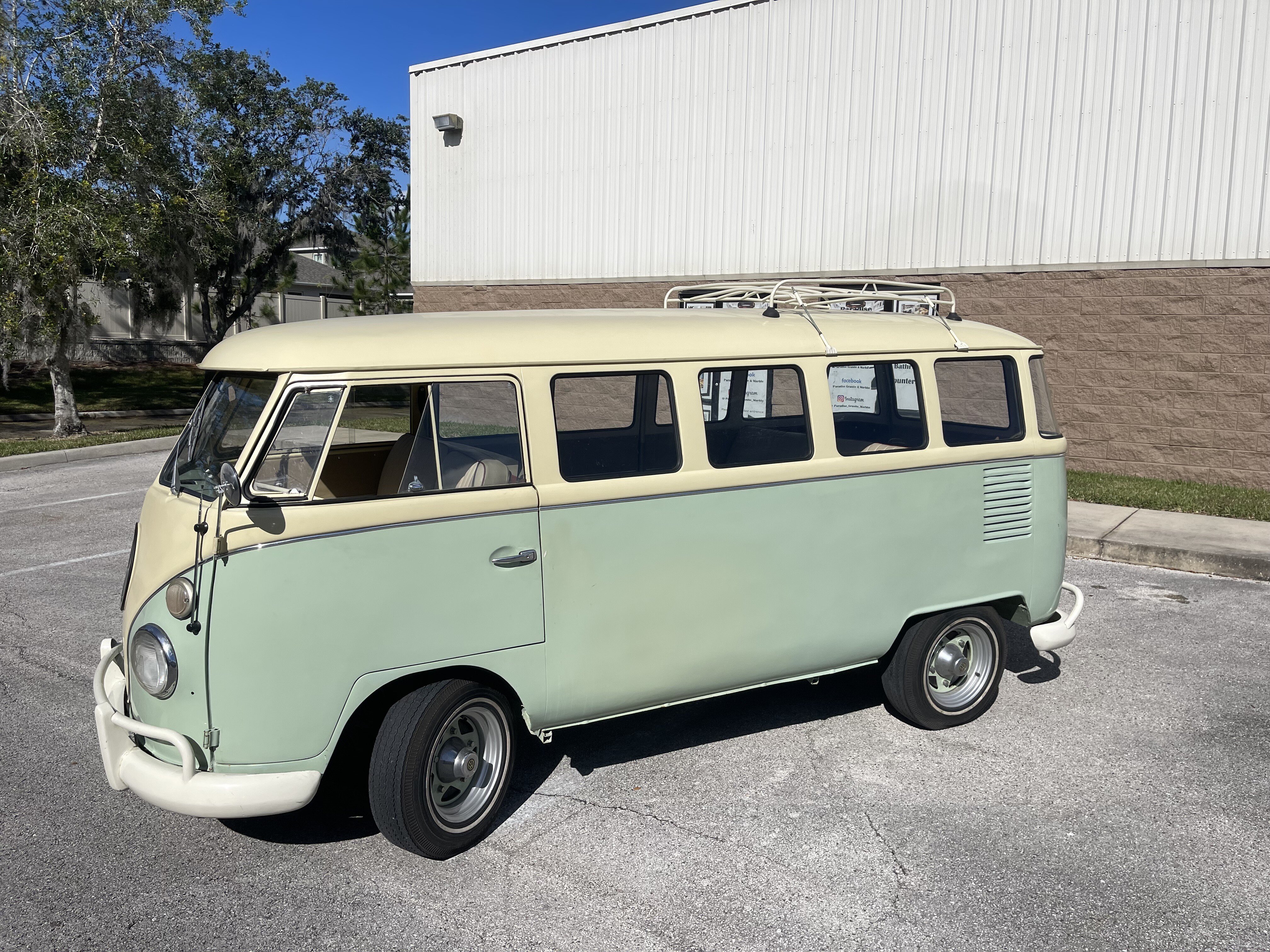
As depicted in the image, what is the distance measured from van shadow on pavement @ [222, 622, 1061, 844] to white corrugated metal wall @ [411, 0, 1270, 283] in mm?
7567

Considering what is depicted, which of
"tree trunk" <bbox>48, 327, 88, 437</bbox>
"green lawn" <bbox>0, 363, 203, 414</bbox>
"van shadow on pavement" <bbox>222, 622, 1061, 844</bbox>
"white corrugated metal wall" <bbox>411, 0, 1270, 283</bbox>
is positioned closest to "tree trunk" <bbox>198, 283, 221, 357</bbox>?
"green lawn" <bbox>0, 363, 203, 414</bbox>

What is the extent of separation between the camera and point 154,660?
3861mm

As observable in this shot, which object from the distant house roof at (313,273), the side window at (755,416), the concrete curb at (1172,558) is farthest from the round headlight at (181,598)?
the distant house roof at (313,273)

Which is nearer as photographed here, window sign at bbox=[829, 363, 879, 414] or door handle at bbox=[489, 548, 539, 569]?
door handle at bbox=[489, 548, 539, 569]

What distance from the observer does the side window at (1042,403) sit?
571 cm

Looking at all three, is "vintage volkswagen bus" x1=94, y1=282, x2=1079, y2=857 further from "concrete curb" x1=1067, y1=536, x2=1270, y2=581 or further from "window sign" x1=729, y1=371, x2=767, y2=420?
"concrete curb" x1=1067, y1=536, x2=1270, y2=581

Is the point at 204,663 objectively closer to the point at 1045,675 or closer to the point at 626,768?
the point at 626,768

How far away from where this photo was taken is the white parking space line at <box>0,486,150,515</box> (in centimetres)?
1118

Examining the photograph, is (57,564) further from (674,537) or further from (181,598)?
(674,537)

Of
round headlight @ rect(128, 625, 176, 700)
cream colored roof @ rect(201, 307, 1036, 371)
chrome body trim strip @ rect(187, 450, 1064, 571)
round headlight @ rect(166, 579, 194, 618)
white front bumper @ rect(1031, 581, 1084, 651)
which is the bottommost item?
white front bumper @ rect(1031, 581, 1084, 651)

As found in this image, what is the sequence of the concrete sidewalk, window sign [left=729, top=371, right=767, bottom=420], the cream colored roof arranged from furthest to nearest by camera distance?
the concrete sidewalk → window sign [left=729, top=371, right=767, bottom=420] → the cream colored roof

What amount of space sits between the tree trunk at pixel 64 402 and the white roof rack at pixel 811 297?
45.4ft

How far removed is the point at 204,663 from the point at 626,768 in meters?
2.13

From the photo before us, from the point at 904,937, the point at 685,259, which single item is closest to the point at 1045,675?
the point at 904,937
